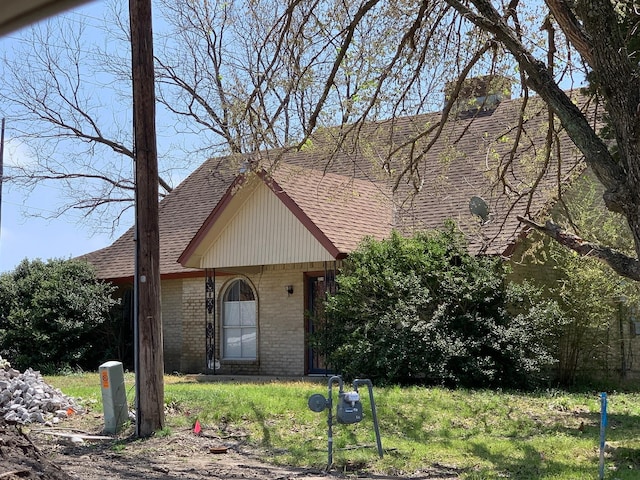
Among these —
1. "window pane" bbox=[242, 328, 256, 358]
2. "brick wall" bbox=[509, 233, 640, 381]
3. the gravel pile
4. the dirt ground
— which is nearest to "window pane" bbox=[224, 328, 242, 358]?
"window pane" bbox=[242, 328, 256, 358]

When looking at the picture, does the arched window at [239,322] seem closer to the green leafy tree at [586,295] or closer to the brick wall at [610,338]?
the brick wall at [610,338]

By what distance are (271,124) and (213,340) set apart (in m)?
10.1

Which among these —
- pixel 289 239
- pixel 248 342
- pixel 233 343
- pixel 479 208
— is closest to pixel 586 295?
pixel 479 208

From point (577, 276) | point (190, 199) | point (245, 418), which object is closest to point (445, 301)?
point (577, 276)

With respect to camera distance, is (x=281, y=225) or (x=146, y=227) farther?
(x=281, y=225)

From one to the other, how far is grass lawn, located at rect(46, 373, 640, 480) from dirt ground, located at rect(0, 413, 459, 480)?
1.03 ft

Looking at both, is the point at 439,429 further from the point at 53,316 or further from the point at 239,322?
the point at 53,316

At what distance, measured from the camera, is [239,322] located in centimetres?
2067

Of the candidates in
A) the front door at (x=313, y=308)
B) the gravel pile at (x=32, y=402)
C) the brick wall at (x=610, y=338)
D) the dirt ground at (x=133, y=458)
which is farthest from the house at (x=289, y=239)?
the dirt ground at (x=133, y=458)

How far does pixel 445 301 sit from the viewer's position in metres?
15.6

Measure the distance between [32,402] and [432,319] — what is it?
740 centimetres

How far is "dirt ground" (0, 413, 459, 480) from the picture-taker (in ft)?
23.0

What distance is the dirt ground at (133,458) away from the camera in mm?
6996

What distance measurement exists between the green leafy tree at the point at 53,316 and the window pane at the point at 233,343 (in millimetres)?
3782
